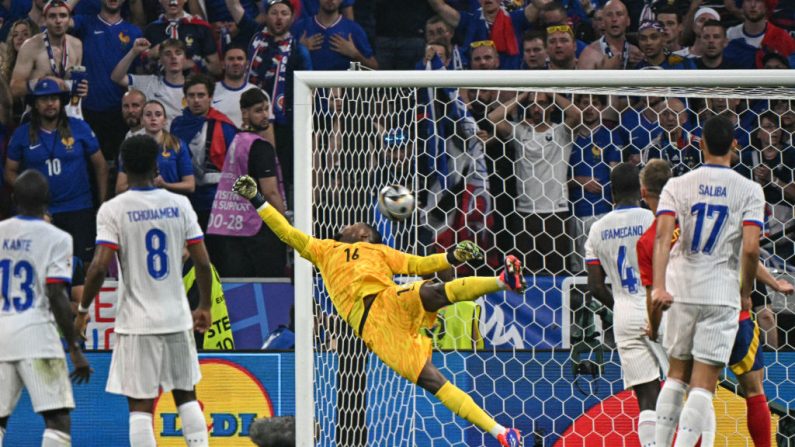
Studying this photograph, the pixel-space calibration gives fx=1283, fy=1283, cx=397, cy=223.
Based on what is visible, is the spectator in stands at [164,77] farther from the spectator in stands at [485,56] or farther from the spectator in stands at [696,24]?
the spectator in stands at [696,24]

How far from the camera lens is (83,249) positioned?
384 inches

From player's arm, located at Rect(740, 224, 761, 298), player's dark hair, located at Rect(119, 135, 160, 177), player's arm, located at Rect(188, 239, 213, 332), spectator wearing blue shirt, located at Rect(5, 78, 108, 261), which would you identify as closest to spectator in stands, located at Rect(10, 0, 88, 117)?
spectator wearing blue shirt, located at Rect(5, 78, 108, 261)

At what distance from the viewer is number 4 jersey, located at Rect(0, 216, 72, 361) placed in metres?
6.10

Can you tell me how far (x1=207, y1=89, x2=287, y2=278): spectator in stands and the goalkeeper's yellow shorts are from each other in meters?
2.45

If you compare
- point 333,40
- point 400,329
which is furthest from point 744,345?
point 333,40

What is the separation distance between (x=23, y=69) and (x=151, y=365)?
481cm

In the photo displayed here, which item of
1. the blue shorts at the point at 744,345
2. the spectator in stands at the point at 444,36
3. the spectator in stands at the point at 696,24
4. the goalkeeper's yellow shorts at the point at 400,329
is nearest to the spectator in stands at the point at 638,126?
the spectator in stands at the point at 696,24

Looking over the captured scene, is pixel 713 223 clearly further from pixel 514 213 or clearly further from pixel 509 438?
pixel 514 213

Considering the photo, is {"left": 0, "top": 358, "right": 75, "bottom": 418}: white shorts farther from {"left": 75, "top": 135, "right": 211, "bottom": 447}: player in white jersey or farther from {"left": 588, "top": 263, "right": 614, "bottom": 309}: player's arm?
{"left": 588, "top": 263, "right": 614, "bottom": 309}: player's arm

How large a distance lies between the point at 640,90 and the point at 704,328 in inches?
86.3

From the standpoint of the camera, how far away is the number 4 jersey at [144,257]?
616cm

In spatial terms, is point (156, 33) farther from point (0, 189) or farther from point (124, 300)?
point (124, 300)

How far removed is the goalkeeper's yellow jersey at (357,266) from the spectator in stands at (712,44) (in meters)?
3.77

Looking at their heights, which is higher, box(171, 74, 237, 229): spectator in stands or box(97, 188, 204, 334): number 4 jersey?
box(171, 74, 237, 229): spectator in stands
